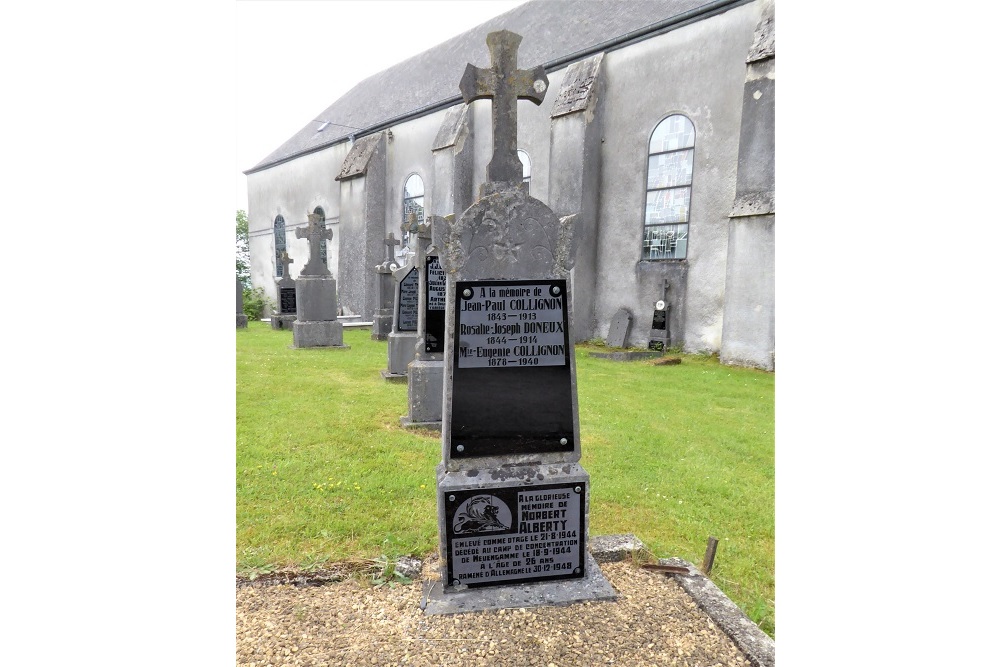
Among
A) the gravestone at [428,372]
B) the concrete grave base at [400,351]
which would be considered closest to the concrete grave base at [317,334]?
the concrete grave base at [400,351]

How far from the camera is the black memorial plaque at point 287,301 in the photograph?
17578 mm

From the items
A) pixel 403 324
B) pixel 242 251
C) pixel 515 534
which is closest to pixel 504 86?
pixel 515 534

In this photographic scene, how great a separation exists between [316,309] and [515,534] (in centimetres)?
1017

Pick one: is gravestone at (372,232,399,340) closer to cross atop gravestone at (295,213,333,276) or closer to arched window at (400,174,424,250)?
cross atop gravestone at (295,213,333,276)

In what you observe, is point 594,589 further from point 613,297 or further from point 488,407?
point 613,297

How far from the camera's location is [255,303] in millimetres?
23531

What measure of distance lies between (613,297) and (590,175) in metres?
3.08

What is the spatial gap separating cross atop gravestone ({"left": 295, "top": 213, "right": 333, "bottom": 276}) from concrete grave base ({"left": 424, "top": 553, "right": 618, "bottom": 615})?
33.2 ft

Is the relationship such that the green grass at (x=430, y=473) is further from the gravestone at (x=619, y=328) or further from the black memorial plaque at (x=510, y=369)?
the gravestone at (x=619, y=328)

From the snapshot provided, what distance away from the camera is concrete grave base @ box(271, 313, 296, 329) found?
1689 cm

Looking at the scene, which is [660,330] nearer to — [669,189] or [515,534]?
[669,189]

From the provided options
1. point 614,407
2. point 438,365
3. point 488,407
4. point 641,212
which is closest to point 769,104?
point 641,212

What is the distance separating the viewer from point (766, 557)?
336 cm

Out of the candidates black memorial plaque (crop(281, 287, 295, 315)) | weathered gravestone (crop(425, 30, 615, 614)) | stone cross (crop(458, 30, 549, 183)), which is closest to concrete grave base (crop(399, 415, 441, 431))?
weathered gravestone (crop(425, 30, 615, 614))
